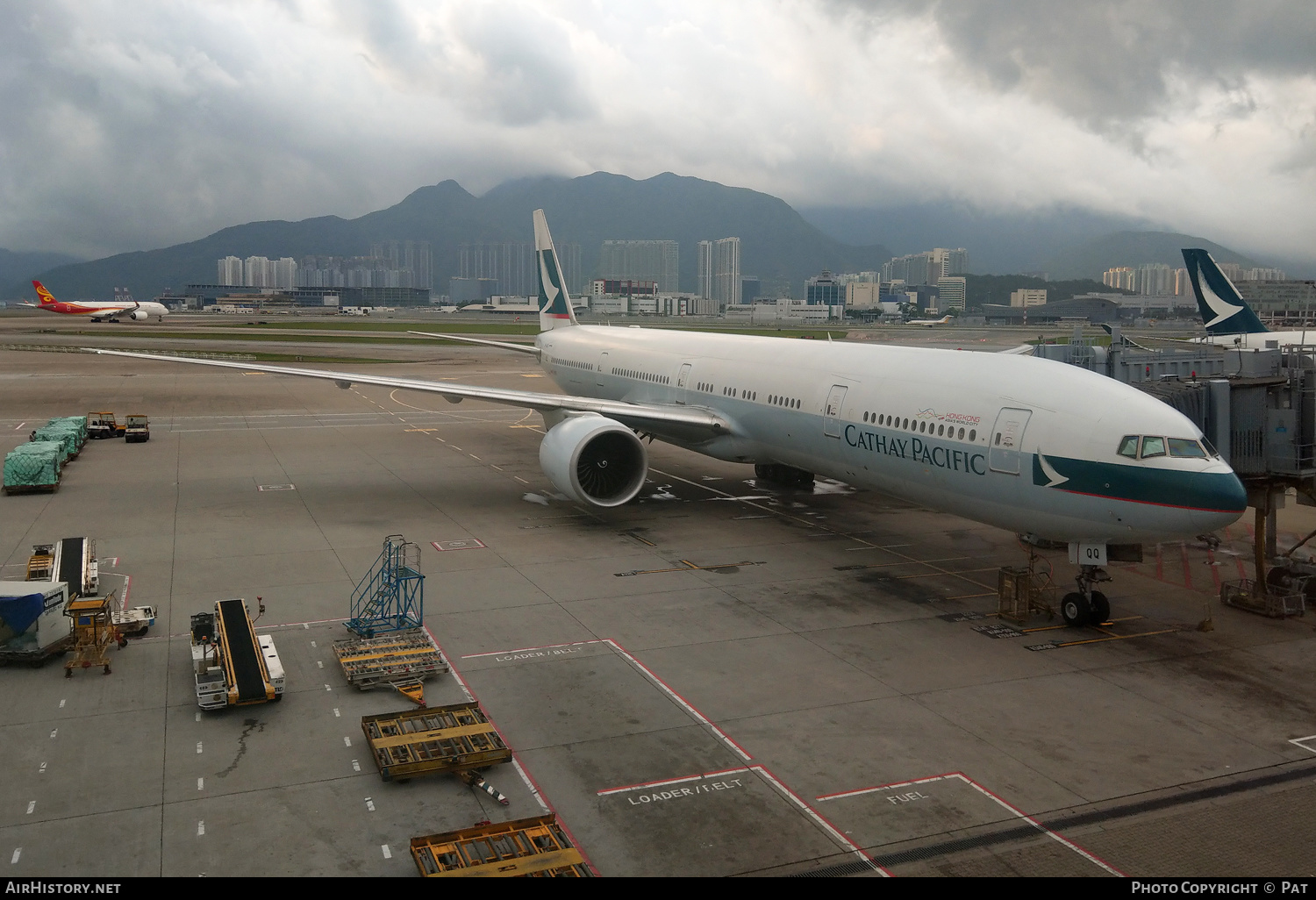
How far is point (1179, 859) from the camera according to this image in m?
9.40

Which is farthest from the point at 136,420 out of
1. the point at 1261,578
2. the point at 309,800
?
the point at 1261,578

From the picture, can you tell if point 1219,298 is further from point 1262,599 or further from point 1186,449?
point 1186,449

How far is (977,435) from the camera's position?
680 inches

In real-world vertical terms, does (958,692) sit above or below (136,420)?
below

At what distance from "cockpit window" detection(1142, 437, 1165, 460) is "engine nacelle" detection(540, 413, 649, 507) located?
1137 centimetres

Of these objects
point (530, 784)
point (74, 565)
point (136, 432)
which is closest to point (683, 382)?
point (74, 565)

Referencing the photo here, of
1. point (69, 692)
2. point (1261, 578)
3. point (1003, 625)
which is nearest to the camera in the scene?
point (69, 692)

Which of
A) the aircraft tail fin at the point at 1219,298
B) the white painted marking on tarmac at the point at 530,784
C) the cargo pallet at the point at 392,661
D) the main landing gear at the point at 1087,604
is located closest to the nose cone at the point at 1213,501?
the main landing gear at the point at 1087,604

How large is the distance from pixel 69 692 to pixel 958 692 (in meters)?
12.3

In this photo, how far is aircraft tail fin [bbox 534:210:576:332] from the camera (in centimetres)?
4084

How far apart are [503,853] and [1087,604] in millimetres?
11616

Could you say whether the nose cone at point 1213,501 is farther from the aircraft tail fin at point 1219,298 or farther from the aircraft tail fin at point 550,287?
the aircraft tail fin at point 1219,298

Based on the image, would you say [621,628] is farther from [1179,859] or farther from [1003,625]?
[1179,859]
